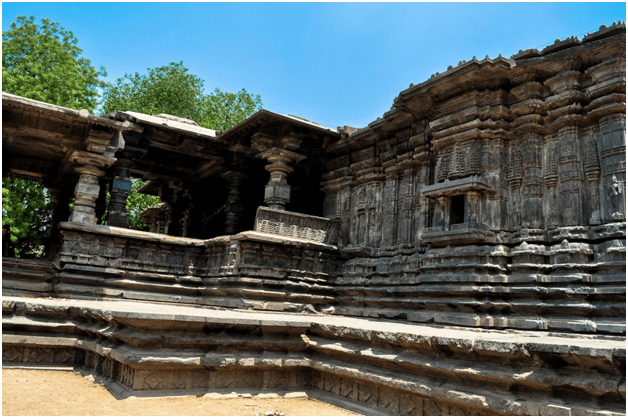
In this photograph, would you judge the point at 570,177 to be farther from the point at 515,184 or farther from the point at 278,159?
the point at 278,159

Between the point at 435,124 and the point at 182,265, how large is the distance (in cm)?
630

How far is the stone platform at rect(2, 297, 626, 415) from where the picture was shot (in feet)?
11.5

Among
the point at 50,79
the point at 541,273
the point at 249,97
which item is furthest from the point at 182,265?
the point at 249,97

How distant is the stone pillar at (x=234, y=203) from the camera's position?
540 inches

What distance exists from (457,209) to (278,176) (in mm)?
4347

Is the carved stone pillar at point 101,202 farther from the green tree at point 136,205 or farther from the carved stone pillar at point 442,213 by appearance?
the carved stone pillar at point 442,213

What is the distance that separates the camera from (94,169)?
10617 mm

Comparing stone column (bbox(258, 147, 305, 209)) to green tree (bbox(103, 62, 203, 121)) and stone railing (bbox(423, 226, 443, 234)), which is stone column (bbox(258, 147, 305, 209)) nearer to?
stone railing (bbox(423, 226, 443, 234))

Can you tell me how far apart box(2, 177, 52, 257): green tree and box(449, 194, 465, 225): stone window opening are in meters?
14.2

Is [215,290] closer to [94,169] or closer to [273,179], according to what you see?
[273,179]

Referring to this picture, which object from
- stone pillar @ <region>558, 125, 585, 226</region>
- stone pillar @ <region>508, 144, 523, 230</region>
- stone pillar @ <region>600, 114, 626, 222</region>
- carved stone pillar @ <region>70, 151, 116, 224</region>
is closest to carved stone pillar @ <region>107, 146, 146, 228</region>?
carved stone pillar @ <region>70, 151, 116, 224</region>

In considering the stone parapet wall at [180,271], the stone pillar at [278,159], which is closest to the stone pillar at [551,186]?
the stone parapet wall at [180,271]

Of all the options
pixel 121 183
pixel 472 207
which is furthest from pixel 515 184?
pixel 121 183

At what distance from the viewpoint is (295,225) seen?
10.7 m
